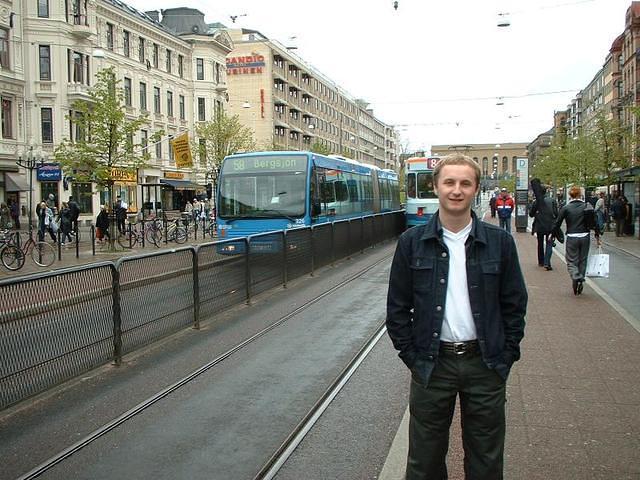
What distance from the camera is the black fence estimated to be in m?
5.97

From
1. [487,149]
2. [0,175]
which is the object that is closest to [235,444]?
[0,175]

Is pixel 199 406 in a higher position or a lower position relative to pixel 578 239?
lower

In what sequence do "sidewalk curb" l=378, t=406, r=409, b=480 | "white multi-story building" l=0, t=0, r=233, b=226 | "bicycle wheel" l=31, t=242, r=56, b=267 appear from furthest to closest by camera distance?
"white multi-story building" l=0, t=0, r=233, b=226, "bicycle wheel" l=31, t=242, r=56, b=267, "sidewalk curb" l=378, t=406, r=409, b=480

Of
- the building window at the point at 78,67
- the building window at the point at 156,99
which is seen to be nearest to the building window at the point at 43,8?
the building window at the point at 78,67

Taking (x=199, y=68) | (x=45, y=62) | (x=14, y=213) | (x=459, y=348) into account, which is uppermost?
(x=199, y=68)

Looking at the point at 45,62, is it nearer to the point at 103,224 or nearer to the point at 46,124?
the point at 46,124

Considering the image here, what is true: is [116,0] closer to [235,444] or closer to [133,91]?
[133,91]

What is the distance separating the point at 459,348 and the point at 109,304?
5009mm

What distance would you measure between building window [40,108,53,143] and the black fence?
34067mm

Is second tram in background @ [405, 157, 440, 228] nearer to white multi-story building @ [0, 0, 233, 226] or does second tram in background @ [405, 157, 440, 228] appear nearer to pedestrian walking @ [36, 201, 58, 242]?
white multi-story building @ [0, 0, 233, 226]

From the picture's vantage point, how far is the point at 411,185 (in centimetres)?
3058

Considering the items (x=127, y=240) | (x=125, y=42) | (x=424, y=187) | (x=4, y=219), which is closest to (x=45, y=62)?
(x=125, y=42)

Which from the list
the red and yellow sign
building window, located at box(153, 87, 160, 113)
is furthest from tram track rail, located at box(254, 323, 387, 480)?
building window, located at box(153, 87, 160, 113)

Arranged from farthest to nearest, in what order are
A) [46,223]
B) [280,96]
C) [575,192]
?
[280,96], [46,223], [575,192]
